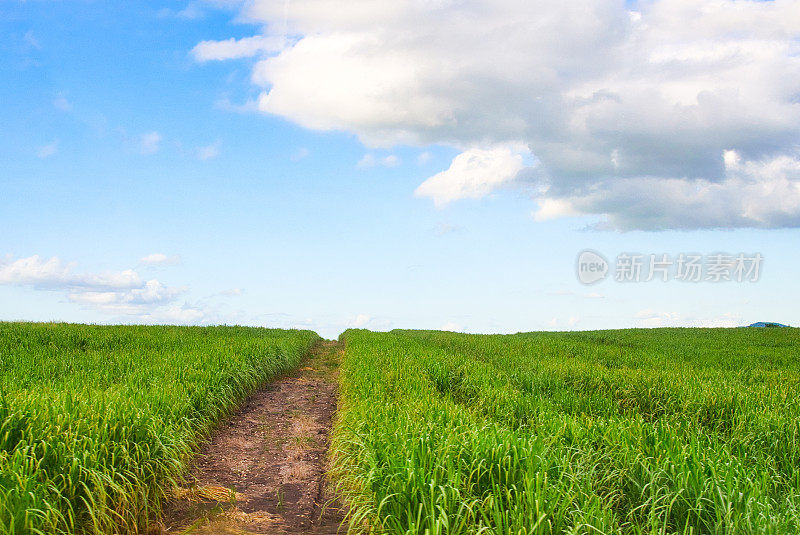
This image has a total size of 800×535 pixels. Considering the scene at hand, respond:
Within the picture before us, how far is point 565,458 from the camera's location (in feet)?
15.7

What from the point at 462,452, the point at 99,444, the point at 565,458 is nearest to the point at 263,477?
the point at 99,444

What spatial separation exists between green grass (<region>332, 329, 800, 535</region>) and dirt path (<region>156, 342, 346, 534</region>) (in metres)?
0.55

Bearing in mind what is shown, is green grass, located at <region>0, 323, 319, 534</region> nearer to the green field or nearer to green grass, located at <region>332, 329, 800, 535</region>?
the green field

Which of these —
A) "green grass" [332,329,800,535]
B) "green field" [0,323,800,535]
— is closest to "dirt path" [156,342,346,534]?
"green field" [0,323,800,535]

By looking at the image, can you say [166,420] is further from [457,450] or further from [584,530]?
[584,530]

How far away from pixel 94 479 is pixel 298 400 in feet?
25.5

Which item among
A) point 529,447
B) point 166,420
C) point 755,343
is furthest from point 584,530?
point 755,343

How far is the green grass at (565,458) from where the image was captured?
4.08m

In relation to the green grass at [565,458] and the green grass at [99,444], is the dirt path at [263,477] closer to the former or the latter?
the green grass at [99,444]

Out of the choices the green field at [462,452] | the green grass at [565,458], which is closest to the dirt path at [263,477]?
the green field at [462,452]

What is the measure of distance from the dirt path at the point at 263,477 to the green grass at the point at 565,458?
55 centimetres

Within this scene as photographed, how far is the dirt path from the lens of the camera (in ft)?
19.2

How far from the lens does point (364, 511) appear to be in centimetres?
466

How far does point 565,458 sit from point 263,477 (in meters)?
4.57
